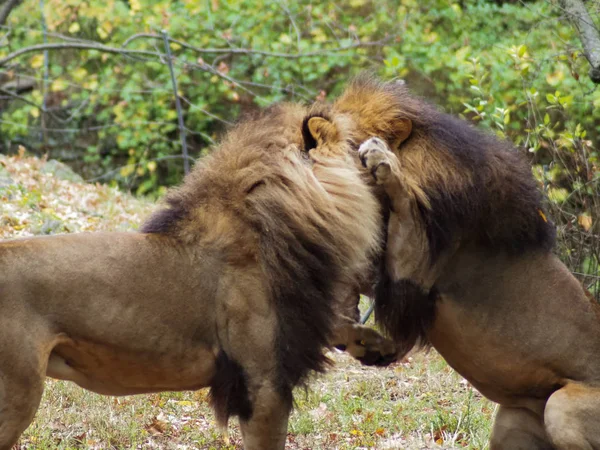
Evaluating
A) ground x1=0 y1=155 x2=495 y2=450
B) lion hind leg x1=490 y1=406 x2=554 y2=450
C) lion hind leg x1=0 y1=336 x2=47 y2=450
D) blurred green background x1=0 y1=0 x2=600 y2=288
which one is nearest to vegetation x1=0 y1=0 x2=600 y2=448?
blurred green background x1=0 y1=0 x2=600 y2=288

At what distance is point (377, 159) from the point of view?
3254 mm

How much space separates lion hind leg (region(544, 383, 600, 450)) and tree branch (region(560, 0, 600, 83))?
6.44 feet


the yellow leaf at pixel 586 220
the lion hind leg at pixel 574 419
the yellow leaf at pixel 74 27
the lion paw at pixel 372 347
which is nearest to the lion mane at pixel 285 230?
the lion paw at pixel 372 347

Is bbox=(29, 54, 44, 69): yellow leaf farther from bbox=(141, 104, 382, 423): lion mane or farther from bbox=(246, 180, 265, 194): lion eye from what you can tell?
bbox=(246, 180, 265, 194): lion eye

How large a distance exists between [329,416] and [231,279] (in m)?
1.86

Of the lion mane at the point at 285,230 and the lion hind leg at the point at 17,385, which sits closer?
the lion hind leg at the point at 17,385

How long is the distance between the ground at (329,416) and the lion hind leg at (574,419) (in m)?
0.63

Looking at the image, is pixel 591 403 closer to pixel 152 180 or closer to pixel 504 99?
pixel 504 99

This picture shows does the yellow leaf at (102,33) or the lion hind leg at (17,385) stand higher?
the lion hind leg at (17,385)

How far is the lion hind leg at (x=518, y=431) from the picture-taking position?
364cm

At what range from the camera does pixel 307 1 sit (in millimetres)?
13641

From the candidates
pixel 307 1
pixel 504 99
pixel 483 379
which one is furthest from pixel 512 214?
pixel 307 1

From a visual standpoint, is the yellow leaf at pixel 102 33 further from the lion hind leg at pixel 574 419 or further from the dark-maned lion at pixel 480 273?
the lion hind leg at pixel 574 419

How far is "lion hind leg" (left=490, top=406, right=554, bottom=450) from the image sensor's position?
364 centimetres
